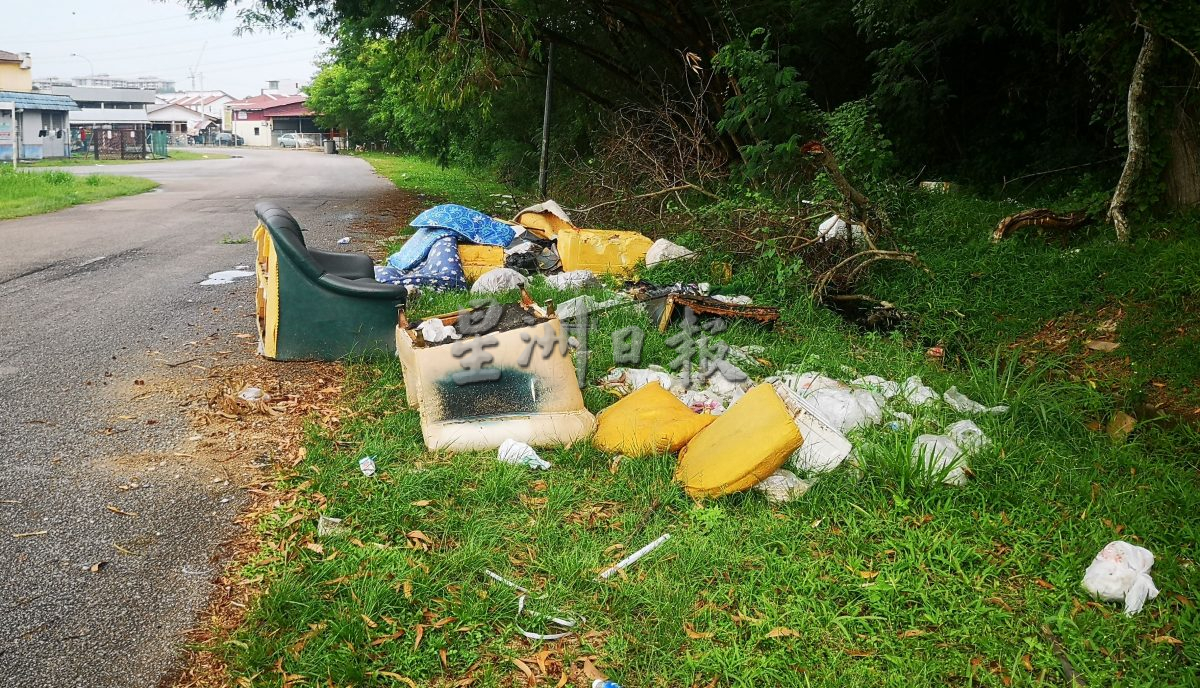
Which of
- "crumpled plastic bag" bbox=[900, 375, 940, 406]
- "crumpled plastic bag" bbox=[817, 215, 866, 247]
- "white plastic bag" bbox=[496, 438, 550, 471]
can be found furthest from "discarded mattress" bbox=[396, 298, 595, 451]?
"crumpled plastic bag" bbox=[817, 215, 866, 247]

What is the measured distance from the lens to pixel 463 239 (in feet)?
25.8

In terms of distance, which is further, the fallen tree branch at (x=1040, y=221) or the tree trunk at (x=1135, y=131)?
the fallen tree branch at (x=1040, y=221)

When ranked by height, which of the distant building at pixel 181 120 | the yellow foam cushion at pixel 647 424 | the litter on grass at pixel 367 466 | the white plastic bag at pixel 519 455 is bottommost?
the litter on grass at pixel 367 466

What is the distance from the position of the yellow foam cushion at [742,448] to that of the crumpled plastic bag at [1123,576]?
1.18 meters

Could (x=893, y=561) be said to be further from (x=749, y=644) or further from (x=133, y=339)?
(x=133, y=339)

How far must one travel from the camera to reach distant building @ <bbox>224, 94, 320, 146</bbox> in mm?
72812

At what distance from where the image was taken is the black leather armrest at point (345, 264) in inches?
237

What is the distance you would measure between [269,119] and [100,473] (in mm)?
79410

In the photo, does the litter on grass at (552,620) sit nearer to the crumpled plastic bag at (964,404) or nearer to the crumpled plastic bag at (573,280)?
the crumpled plastic bag at (964,404)

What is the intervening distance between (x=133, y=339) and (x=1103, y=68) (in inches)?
343

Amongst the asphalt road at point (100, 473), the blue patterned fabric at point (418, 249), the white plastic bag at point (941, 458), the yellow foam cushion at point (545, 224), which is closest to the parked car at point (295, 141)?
the asphalt road at point (100, 473)

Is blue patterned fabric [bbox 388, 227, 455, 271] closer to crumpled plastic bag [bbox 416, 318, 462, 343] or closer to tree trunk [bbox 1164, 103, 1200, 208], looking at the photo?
crumpled plastic bag [bbox 416, 318, 462, 343]

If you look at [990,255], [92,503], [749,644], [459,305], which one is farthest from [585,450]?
[990,255]

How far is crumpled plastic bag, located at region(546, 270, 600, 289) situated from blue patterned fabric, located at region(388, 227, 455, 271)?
43.1 inches
